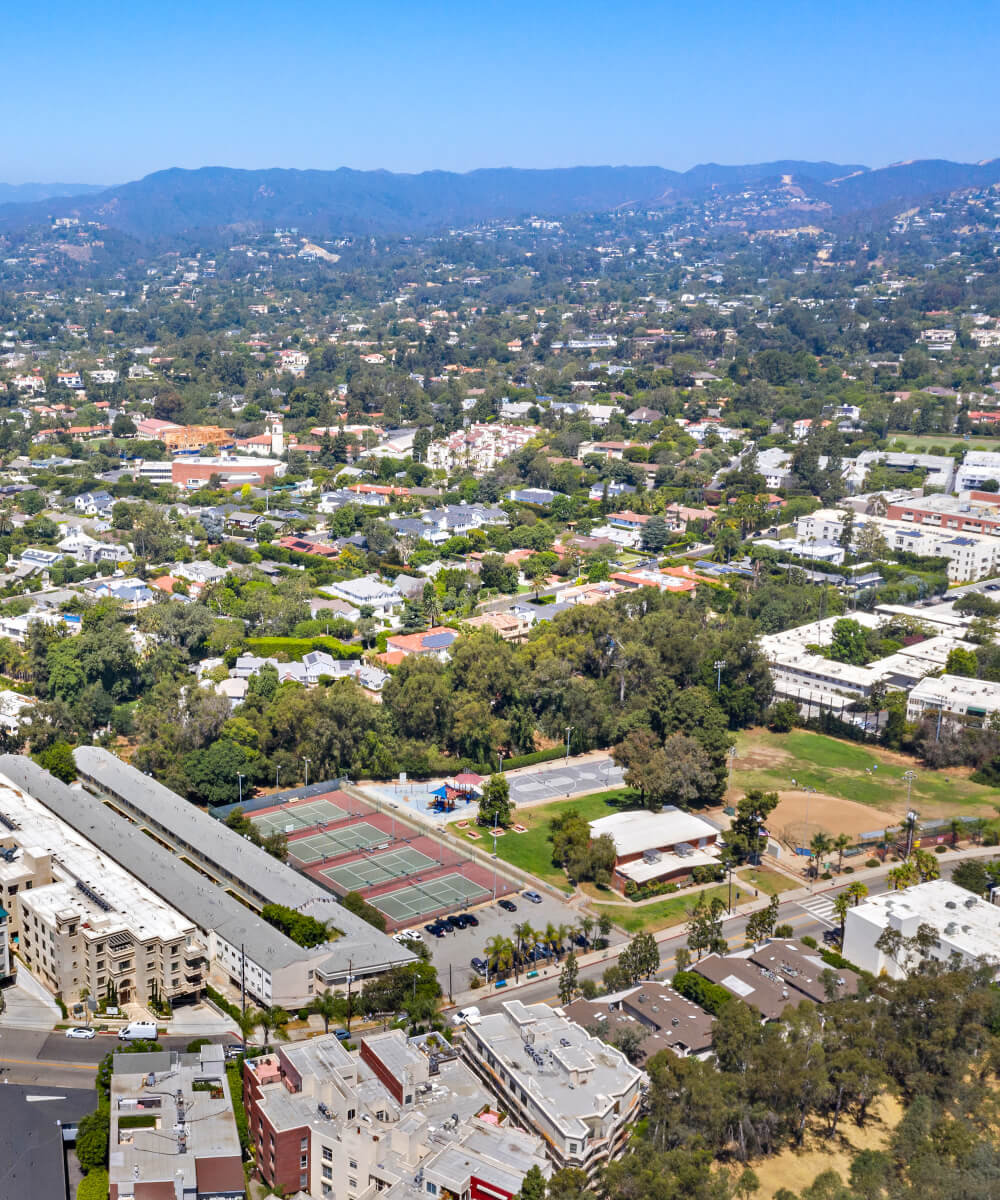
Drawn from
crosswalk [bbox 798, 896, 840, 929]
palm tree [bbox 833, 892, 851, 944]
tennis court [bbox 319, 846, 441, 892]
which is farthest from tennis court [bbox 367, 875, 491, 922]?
palm tree [bbox 833, 892, 851, 944]

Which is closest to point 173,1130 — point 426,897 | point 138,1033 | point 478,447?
point 138,1033

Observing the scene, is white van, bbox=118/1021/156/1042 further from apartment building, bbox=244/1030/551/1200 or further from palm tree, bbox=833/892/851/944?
palm tree, bbox=833/892/851/944

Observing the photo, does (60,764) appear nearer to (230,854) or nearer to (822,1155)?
(230,854)

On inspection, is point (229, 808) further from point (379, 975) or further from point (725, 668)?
point (725, 668)

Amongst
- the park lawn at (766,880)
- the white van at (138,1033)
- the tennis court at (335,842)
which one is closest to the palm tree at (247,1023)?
the white van at (138,1033)

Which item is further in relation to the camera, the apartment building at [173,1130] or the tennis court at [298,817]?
the tennis court at [298,817]

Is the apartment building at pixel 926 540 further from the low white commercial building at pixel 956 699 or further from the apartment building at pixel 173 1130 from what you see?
the apartment building at pixel 173 1130
